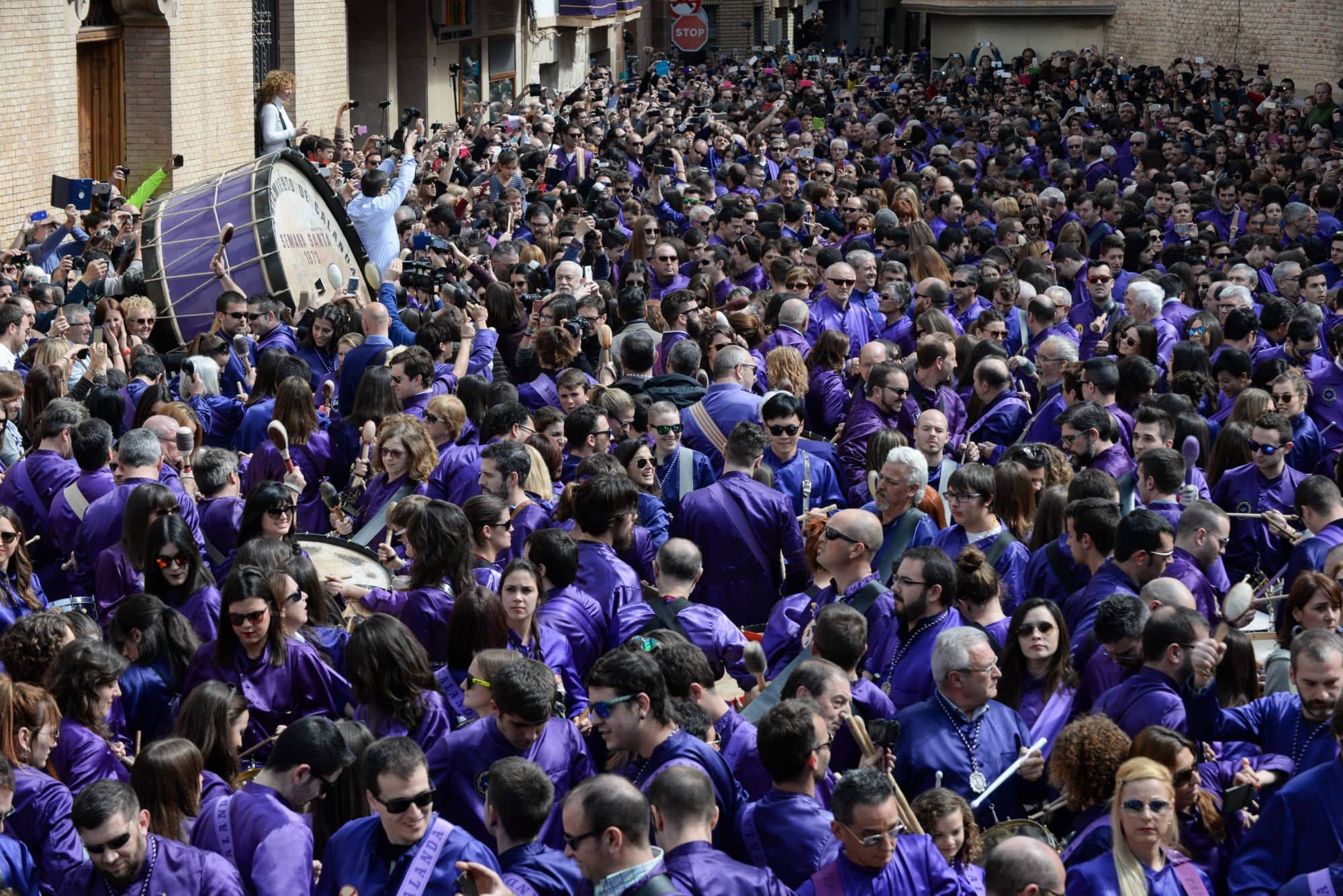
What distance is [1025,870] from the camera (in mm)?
4512

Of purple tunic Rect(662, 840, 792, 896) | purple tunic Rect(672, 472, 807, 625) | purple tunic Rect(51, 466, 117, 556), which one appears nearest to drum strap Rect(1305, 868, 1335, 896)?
purple tunic Rect(662, 840, 792, 896)

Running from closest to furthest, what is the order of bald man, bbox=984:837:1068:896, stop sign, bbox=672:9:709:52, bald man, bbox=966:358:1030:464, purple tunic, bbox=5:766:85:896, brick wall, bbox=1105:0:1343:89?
bald man, bbox=984:837:1068:896, purple tunic, bbox=5:766:85:896, bald man, bbox=966:358:1030:464, brick wall, bbox=1105:0:1343:89, stop sign, bbox=672:9:709:52

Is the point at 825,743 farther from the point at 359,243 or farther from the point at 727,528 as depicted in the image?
the point at 359,243

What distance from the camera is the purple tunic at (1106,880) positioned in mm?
4758

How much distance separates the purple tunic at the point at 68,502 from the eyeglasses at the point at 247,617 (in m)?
2.07

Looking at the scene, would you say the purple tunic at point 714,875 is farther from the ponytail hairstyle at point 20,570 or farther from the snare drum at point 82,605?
the ponytail hairstyle at point 20,570

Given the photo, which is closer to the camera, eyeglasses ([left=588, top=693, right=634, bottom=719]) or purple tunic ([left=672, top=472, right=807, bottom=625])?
eyeglasses ([left=588, top=693, right=634, bottom=719])

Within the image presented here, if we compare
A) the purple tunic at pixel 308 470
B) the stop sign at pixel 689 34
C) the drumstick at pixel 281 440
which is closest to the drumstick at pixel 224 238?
the purple tunic at pixel 308 470

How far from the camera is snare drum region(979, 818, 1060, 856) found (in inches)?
199

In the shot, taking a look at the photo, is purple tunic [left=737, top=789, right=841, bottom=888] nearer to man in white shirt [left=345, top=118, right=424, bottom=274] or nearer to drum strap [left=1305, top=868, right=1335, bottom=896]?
drum strap [left=1305, top=868, right=1335, bottom=896]

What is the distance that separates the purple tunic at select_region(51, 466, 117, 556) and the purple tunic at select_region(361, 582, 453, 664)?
201 cm

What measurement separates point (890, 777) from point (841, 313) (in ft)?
22.9

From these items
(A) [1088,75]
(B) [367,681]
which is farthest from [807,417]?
(A) [1088,75]

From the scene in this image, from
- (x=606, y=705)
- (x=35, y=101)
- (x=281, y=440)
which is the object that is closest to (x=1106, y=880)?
(x=606, y=705)
